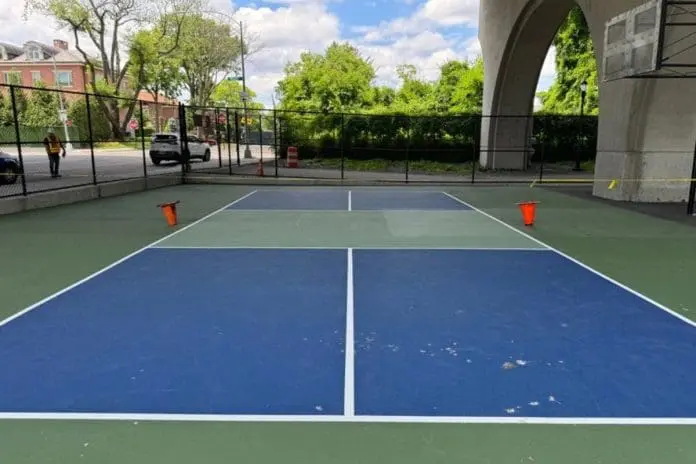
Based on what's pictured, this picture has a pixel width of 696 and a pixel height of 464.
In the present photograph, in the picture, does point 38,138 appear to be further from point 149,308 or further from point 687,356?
point 687,356

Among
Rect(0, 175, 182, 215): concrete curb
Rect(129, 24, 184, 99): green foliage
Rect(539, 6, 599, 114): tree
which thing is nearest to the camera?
Rect(0, 175, 182, 215): concrete curb

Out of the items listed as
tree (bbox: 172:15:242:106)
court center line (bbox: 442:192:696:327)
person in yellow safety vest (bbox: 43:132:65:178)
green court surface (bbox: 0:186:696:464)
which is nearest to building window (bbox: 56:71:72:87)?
tree (bbox: 172:15:242:106)

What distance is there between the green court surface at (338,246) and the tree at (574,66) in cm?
2559

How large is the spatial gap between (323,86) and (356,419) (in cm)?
4289

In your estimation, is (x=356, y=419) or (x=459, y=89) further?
(x=459, y=89)

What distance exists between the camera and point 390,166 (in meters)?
28.8

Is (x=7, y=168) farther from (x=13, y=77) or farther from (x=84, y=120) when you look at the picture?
(x=13, y=77)

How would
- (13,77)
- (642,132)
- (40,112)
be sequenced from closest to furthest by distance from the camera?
(642,132), (40,112), (13,77)

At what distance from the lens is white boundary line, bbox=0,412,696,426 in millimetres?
3311

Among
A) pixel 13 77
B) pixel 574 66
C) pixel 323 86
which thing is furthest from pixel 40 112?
pixel 574 66

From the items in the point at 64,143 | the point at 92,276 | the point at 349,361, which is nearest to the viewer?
the point at 349,361

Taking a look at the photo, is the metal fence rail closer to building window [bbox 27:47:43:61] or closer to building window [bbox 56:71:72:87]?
building window [bbox 56:71:72:87]

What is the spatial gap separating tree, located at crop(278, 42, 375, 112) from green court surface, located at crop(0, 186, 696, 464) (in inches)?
1031

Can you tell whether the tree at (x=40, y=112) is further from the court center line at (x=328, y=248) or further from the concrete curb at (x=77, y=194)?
the court center line at (x=328, y=248)
